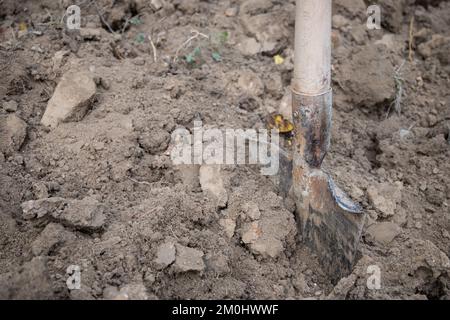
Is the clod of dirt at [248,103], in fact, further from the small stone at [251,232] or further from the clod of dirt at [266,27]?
the small stone at [251,232]

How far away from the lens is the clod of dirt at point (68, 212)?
218cm

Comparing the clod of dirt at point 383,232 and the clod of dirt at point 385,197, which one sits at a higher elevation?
the clod of dirt at point 385,197

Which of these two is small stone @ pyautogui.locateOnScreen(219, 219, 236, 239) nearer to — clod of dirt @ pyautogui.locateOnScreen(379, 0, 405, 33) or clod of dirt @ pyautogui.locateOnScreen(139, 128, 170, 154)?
clod of dirt @ pyautogui.locateOnScreen(139, 128, 170, 154)

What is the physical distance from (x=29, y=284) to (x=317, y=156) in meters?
1.51

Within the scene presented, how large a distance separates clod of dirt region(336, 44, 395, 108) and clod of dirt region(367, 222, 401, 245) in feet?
3.42

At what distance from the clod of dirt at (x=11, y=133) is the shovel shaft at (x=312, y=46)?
151 cm

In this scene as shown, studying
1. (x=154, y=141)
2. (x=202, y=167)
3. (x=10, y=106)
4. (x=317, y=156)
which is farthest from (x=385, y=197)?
(x=10, y=106)

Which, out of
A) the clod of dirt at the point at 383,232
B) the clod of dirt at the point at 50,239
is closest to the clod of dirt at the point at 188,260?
the clod of dirt at the point at 50,239

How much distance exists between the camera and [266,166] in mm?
2713

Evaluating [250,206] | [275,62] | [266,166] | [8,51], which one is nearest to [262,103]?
[275,62]

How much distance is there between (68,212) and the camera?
2.20 meters

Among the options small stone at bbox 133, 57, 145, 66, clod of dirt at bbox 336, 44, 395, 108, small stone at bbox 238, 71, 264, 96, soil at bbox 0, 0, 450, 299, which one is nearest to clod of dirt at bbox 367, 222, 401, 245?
soil at bbox 0, 0, 450, 299

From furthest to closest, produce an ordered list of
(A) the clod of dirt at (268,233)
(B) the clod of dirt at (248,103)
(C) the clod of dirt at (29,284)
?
(B) the clod of dirt at (248,103) → (A) the clod of dirt at (268,233) → (C) the clod of dirt at (29,284)

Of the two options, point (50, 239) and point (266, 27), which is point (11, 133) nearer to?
point (50, 239)
